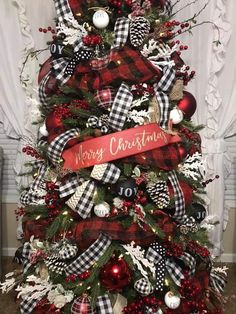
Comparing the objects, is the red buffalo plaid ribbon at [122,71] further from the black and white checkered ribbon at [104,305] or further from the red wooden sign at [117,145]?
the black and white checkered ribbon at [104,305]

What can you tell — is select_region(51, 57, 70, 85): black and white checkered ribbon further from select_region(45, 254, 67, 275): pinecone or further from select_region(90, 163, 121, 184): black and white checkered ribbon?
select_region(45, 254, 67, 275): pinecone

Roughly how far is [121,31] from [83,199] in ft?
1.89

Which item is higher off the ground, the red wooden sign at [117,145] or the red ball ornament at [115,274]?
the red wooden sign at [117,145]

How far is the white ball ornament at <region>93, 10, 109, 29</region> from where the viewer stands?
4.71 ft

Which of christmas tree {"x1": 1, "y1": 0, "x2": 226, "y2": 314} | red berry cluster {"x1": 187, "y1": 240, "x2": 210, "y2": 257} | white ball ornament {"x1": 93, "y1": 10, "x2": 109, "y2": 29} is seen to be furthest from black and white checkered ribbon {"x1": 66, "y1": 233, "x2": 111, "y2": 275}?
white ball ornament {"x1": 93, "y1": 10, "x2": 109, "y2": 29}

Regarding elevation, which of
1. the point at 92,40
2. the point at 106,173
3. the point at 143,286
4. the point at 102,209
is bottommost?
the point at 143,286

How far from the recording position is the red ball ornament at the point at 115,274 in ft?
4.68

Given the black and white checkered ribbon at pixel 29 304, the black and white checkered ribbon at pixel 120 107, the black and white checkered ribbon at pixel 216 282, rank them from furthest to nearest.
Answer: the black and white checkered ribbon at pixel 216 282 → the black and white checkered ribbon at pixel 29 304 → the black and white checkered ribbon at pixel 120 107

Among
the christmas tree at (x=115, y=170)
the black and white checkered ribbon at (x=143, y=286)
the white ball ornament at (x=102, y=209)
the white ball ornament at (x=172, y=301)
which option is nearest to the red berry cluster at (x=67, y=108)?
the christmas tree at (x=115, y=170)

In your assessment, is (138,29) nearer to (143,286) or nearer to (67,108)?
(67,108)

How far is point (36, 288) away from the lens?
1552 millimetres

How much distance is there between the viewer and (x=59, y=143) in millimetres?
1464

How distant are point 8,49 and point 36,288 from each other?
1316mm

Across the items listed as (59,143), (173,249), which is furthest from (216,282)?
(59,143)
